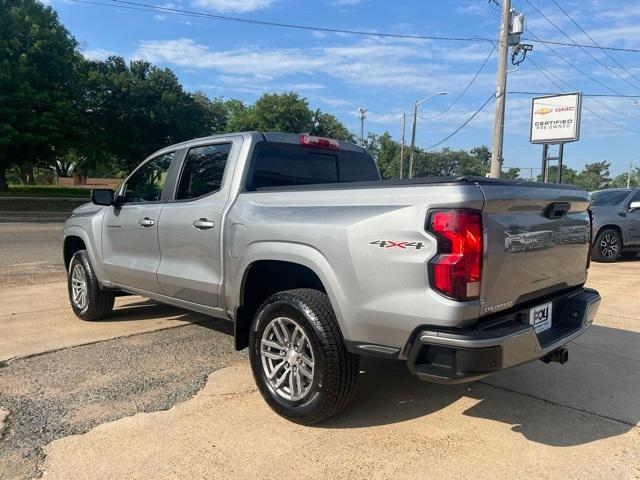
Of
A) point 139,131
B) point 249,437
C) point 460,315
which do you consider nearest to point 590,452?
point 460,315

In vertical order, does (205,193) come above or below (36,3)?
below

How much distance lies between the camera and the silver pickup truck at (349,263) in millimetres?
2744

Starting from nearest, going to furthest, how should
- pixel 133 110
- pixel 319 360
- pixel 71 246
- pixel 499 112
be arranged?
pixel 319 360 → pixel 71 246 → pixel 499 112 → pixel 133 110

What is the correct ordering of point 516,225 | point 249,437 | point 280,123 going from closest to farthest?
point 516,225, point 249,437, point 280,123

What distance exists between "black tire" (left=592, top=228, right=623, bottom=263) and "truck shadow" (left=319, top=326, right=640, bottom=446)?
7854mm

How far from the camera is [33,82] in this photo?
23578 mm

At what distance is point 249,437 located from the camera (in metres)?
3.25

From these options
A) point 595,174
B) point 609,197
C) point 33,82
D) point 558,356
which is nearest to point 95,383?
point 558,356

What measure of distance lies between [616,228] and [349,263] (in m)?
10.8

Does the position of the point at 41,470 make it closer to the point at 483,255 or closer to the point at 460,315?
the point at 460,315

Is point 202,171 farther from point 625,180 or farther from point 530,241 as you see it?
point 625,180

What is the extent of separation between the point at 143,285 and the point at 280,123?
125 ft

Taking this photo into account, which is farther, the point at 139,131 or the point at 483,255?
the point at 139,131

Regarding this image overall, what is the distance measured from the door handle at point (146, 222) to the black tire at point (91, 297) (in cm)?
119
